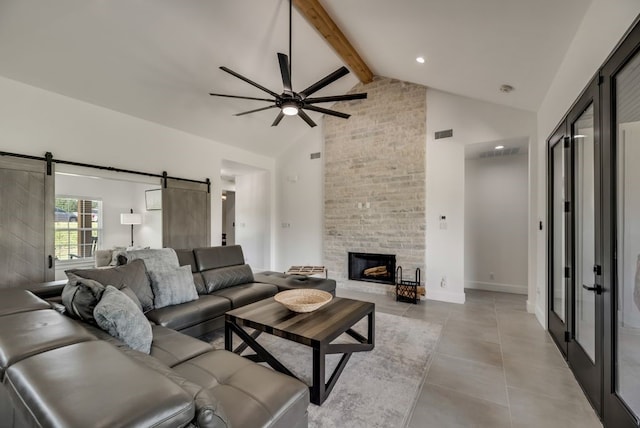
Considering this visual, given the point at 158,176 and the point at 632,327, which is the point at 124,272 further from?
the point at 632,327

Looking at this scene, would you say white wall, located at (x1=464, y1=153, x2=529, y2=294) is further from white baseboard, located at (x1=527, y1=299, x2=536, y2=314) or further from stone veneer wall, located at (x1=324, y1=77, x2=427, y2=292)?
stone veneer wall, located at (x1=324, y1=77, x2=427, y2=292)

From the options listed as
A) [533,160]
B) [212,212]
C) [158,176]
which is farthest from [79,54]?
[533,160]

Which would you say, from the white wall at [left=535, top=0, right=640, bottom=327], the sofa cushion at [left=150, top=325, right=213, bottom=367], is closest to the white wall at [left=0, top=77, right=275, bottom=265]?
the sofa cushion at [left=150, top=325, right=213, bottom=367]

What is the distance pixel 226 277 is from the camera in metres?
3.76

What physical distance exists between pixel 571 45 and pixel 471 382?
9.97 ft

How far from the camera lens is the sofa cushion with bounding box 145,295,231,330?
8.56ft

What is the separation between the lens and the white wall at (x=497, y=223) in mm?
5062

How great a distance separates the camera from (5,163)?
122 inches

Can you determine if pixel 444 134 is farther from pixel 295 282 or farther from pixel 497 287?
pixel 295 282

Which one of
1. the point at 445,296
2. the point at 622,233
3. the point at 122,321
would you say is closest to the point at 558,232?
the point at 622,233

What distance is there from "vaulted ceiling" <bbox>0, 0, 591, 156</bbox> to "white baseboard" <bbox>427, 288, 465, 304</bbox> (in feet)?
9.81

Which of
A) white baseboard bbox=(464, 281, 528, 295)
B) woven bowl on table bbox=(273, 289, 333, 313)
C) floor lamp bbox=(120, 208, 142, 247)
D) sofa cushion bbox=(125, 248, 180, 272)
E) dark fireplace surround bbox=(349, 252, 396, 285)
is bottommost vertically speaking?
white baseboard bbox=(464, 281, 528, 295)

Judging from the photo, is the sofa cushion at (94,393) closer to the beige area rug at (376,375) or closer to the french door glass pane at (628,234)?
the beige area rug at (376,375)

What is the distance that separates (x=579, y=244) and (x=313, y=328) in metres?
2.40
